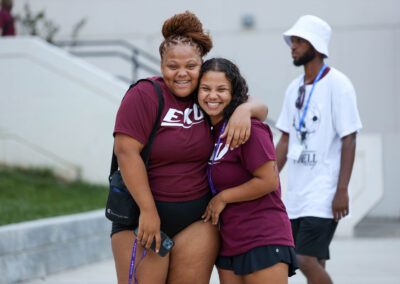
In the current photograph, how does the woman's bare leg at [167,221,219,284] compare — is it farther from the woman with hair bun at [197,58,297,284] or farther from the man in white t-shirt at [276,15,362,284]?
the man in white t-shirt at [276,15,362,284]

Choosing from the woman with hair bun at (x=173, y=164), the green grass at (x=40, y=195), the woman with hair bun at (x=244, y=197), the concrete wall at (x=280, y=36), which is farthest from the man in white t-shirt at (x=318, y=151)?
the concrete wall at (x=280, y=36)

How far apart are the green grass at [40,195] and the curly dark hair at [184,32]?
464 cm

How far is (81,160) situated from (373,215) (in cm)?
475

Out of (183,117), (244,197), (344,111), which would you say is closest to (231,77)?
(183,117)

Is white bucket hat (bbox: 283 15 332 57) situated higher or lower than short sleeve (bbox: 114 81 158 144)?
higher

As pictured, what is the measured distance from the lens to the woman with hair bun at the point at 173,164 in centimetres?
425

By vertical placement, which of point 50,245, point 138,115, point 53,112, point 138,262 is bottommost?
point 50,245

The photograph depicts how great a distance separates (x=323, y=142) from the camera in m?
5.84

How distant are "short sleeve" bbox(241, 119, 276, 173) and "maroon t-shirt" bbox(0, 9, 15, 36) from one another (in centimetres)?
1025

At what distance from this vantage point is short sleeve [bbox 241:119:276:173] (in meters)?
4.35

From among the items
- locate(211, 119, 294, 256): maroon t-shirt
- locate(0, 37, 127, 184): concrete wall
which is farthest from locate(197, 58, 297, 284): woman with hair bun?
locate(0, 37, 127, 184): concrete wall

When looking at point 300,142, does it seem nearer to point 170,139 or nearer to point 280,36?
point 170,139

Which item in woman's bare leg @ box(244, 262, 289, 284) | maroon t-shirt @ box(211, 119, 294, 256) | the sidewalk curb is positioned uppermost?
maroon t-shirt @ box(211, 119, 294, 256)

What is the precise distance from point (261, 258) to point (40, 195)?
724 centimetres
